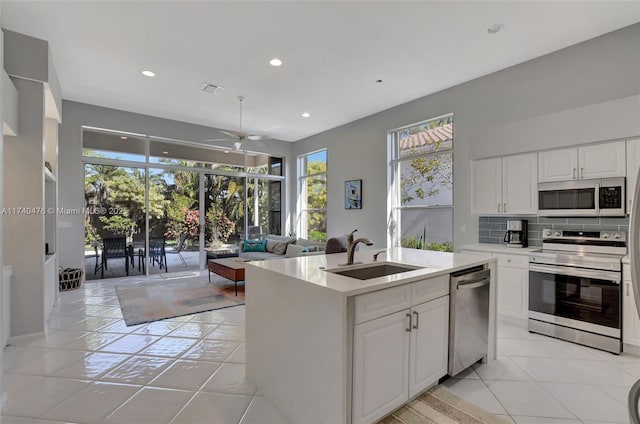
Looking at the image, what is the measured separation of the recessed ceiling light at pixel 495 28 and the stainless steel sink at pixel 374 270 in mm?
2742

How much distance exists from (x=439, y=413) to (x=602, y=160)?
2992 millimetres

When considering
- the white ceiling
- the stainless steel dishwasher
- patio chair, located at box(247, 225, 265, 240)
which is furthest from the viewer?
patio chair, located at box(247, 225, 265, 240)

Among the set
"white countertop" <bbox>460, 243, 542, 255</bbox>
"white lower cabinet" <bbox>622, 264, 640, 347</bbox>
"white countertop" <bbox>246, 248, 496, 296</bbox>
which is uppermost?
"white countertop" <bbox>246, 248, 496, 296</bbox>

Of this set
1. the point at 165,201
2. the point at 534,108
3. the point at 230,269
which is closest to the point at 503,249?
the point at 534,108

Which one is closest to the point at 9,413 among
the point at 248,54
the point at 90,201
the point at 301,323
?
the point at 301,323

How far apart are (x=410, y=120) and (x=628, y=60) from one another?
2772 millimetres

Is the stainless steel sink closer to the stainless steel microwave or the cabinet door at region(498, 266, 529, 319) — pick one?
the cabinet door at region(498, 266, 529, 319)

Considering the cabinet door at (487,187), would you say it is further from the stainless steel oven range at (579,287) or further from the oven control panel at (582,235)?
the stainless steel oven range at (579,287)

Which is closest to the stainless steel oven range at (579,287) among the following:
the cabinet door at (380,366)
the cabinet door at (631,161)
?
the cabinet door at (631,161)

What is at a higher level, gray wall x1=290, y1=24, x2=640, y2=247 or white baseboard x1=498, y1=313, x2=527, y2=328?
gray wall x1=290, y1=24, x2=640, y2=247

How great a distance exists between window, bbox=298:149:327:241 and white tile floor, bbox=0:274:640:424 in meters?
4.51

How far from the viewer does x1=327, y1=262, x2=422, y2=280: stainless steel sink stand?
2.38 meters

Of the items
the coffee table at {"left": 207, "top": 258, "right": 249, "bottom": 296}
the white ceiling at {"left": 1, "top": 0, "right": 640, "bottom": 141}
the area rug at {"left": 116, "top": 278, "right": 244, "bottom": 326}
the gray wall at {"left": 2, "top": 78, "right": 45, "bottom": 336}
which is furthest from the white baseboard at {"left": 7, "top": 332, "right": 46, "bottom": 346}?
the white ceiling at {"left": 1, "top": 0, "right": 640, "bottom": 141}

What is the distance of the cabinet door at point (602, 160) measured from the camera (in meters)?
3.04
